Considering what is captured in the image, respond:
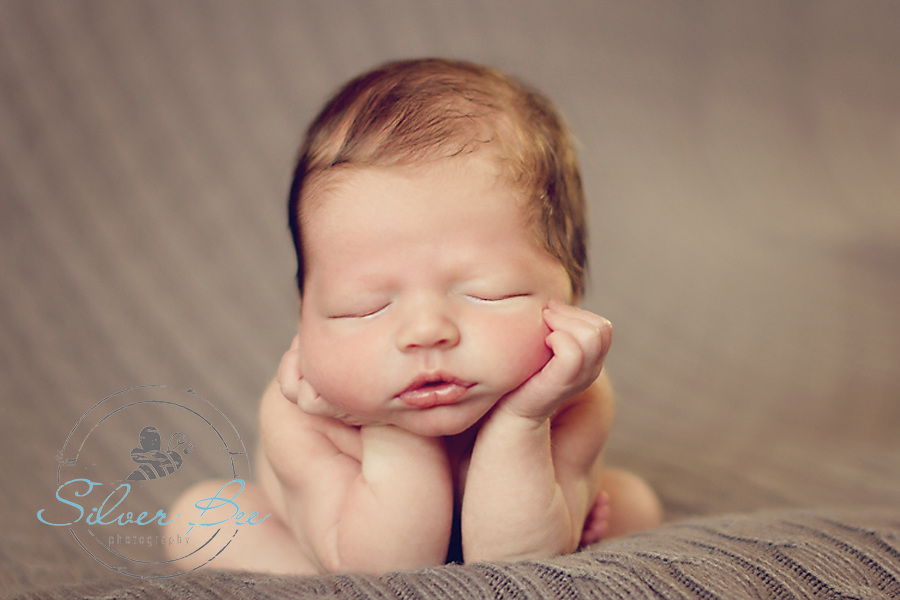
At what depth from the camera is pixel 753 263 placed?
2348mm

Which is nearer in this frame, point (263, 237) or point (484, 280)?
point (484, 280)

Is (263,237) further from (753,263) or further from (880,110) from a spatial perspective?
(880,110)

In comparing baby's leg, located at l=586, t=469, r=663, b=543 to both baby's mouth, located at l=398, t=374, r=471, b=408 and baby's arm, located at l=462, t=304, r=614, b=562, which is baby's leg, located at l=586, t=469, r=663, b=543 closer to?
baby's arm, located at l=462, t=304, r=614, b=562

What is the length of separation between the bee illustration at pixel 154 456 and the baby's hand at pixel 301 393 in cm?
20

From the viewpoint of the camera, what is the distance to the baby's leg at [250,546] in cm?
95

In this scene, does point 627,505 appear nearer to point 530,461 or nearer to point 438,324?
point 530,461

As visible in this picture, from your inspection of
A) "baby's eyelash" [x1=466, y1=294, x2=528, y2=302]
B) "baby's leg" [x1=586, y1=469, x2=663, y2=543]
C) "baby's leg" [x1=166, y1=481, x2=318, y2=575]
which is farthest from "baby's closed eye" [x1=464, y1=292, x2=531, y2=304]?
"baby's leg" [x1=586, y1=469, x2=663, y2=543]

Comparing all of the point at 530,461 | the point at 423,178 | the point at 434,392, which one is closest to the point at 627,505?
the point at 530,461

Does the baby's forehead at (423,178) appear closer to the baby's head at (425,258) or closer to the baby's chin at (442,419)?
the baby's head at (425,258)

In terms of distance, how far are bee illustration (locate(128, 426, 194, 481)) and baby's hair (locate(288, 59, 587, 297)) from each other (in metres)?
0.28

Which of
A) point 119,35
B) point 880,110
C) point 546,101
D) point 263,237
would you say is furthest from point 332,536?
point 880,110

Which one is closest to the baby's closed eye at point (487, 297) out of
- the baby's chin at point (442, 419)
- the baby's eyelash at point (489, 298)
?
the baby's eyelash at point (489, 298)

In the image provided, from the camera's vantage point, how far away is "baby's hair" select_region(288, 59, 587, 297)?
2.47 feet

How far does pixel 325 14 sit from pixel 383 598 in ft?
5.68
